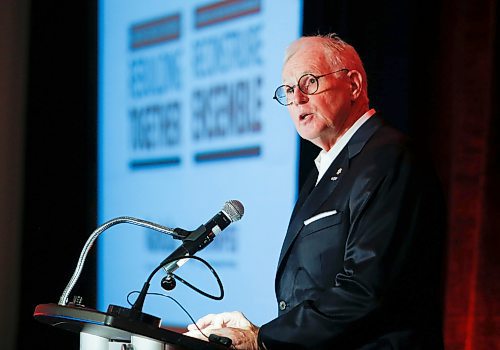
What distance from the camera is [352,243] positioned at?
7.53ft

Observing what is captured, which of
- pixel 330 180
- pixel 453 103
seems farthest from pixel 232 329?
pixel 453 103

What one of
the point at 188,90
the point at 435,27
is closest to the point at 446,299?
A: the point at 435,27

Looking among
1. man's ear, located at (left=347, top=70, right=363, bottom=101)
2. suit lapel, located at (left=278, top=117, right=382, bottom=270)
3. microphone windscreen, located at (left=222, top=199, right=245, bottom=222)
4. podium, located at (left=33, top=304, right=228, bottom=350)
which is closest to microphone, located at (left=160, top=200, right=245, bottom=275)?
microphone windscreen, located at (left=222, top=199, right=245, bottom=222)

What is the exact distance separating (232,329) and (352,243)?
0.37 meters

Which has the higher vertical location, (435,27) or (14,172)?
(435,27)

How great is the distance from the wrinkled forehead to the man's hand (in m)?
0.71

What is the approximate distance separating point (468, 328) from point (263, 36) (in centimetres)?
145

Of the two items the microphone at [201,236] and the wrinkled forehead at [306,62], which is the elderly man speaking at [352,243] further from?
the microphone at [201,236]

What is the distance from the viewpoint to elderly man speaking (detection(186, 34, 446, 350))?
2.21 meters

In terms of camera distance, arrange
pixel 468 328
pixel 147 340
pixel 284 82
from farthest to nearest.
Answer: pixel 468 328, pixel 284 82, pixel 147 340

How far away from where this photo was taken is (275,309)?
3711mm

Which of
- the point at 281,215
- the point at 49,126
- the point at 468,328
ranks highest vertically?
the point at 49,126

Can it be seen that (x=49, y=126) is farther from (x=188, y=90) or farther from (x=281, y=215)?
(x=281, y=215)

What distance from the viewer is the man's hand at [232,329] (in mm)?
2211
